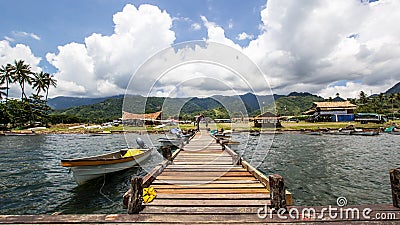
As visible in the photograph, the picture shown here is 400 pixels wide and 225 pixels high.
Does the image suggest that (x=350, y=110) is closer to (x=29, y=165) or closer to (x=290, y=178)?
(x=290, y=178)

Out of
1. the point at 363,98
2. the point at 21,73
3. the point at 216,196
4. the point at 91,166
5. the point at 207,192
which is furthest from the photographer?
the point at 363,98

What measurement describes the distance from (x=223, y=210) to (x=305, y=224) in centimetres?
141

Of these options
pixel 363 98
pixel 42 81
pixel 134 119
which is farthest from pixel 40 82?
pixel 363 98

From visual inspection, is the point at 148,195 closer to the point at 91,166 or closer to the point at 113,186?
the point at 91,166

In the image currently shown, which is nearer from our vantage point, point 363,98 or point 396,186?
point 396,186

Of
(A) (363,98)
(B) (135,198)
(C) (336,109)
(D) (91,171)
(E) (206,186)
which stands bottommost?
(D) (91,171)

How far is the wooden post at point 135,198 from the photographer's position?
4254mm

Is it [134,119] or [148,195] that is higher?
[134,119]

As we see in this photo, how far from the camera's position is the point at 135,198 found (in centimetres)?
429

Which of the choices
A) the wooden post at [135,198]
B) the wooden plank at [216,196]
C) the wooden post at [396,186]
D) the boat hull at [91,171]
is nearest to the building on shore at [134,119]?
the boat hull at [91,171]

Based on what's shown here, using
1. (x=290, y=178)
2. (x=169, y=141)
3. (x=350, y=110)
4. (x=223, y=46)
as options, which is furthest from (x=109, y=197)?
(x=350, y=110)

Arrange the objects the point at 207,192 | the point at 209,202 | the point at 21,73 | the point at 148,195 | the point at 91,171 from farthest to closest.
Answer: the point at 21,73
the point at 91,171
the point at 207,192
the point at 148,195
the point at 209,202

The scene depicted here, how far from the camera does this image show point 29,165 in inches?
671

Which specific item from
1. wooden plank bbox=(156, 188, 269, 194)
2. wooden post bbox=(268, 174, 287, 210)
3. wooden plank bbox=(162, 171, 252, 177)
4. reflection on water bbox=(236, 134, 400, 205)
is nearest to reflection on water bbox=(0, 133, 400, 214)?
reflection on water bbox=(236, 134, 400, 205)
